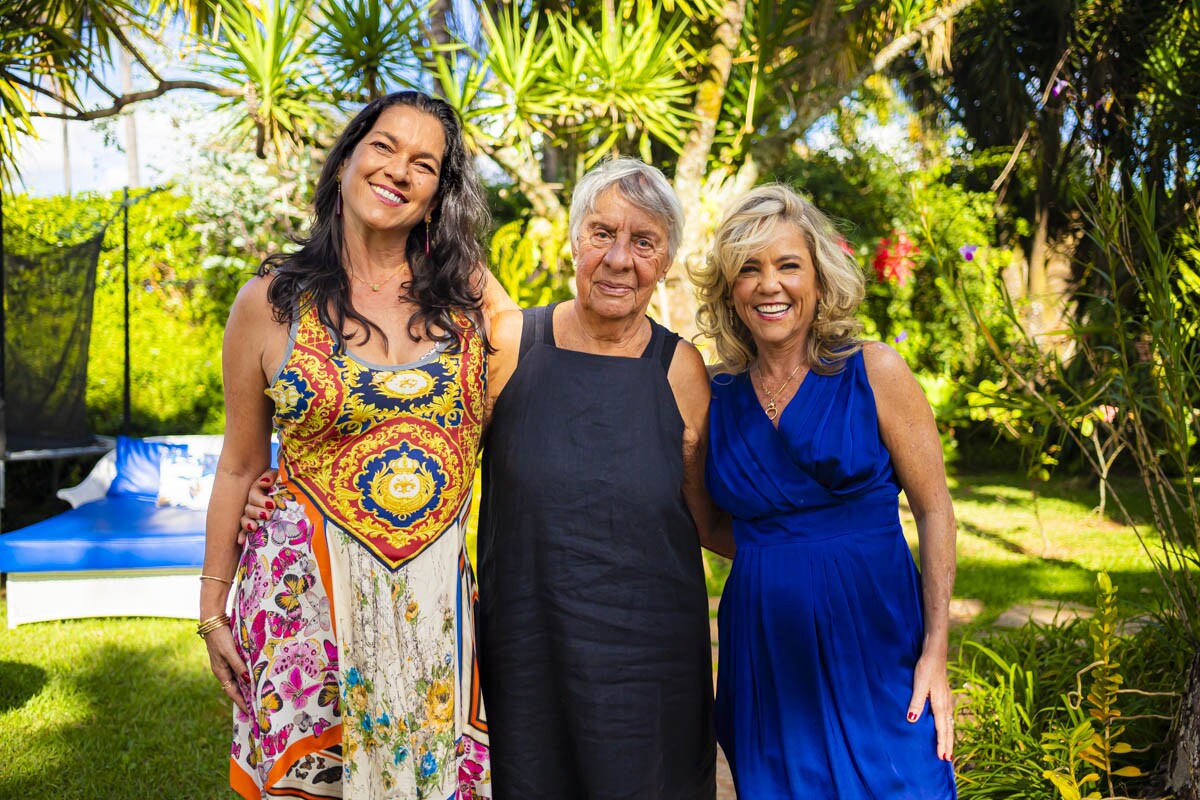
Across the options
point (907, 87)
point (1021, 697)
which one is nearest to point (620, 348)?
point (1021, 697)

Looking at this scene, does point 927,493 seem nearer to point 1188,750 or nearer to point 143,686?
point 1188,750

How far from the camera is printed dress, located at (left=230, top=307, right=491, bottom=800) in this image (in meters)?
1.79

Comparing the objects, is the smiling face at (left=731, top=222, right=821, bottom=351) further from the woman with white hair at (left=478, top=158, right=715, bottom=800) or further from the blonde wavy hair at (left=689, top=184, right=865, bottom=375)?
the woman with white hair at (left=478, top=158, right=715, bottom=800)

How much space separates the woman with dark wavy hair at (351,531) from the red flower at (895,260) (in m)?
8.32

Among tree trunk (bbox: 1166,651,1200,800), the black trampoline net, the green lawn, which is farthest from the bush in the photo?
the black trampoline net

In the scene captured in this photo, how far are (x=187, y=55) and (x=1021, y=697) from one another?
20.9 ft

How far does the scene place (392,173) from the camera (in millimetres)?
1920

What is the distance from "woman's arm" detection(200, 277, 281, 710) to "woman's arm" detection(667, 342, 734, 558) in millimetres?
860

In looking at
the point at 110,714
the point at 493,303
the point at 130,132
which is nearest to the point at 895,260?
the point at 110,714

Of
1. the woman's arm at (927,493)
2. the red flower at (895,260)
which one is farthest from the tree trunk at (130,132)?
the woman's arm at (927,493)

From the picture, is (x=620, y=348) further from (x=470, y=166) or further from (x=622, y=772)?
(x=622, y=772)

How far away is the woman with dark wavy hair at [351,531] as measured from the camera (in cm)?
180

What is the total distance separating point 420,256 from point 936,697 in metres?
1.39

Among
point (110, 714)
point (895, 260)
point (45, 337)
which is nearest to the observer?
point (110, 714)
